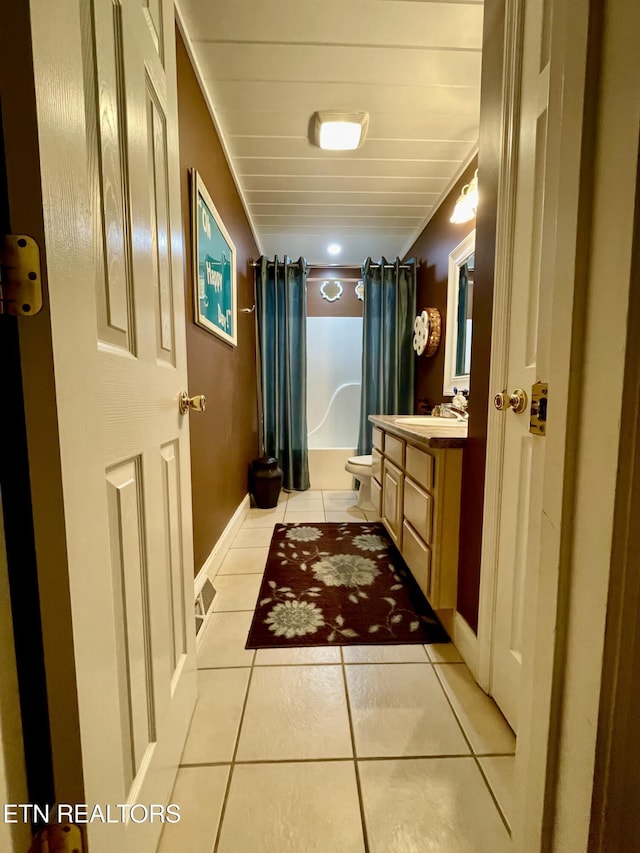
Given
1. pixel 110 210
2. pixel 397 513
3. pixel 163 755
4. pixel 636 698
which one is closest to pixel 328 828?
pixel 163 755

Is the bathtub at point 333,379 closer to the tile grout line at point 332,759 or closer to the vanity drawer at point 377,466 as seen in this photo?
the vanity drawer at point 377,466

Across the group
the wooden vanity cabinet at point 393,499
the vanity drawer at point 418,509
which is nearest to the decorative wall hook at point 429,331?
the wooden vanity cabinet at point 393,499

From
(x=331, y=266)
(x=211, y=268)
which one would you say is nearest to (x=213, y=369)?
(x=211, y=268)

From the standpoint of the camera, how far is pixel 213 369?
6.34 ft

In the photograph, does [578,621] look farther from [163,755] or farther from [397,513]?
[397,513]

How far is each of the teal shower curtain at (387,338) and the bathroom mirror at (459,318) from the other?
764 mm

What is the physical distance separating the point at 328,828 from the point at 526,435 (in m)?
1.09

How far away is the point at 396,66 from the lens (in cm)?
156

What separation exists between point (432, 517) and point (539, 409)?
2.95 ft

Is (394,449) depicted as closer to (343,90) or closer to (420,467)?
(420,467)

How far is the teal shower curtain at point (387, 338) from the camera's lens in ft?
10.6

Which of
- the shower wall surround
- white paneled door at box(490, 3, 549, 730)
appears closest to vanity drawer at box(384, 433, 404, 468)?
white paneled door at box(490, 3, 549, 730)

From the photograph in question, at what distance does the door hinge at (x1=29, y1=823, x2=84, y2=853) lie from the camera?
17.0 inches

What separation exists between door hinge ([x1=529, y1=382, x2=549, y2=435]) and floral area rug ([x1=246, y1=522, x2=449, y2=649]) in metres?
1.20
